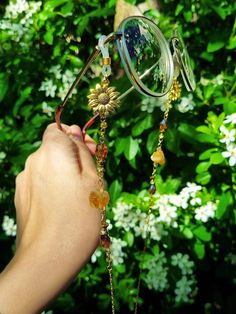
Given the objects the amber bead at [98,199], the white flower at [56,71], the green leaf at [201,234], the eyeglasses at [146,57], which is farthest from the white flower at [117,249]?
the amber bead at [98,199]

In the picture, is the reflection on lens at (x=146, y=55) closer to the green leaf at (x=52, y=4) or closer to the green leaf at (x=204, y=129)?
the green leaf at (x=204, y=129)

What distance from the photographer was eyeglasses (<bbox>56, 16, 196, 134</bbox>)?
0.87m

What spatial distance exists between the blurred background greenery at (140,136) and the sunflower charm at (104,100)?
2.88 feet

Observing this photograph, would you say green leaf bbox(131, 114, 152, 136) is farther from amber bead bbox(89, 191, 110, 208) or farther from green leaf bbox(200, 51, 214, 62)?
amber bead bbox(89, 191, 110, 208)

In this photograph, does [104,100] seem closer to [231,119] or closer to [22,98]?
[231,119]

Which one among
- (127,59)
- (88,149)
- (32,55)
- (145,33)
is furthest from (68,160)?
(32,55)

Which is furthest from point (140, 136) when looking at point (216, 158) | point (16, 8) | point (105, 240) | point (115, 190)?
point (105, 240)

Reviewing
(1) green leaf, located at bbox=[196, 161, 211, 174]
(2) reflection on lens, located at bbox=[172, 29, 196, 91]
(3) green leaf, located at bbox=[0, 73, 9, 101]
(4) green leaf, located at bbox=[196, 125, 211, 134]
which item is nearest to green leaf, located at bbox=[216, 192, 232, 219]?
(1) green leaf, located at bbox=[196, 161, 211, 174]

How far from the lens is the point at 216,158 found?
1.67m

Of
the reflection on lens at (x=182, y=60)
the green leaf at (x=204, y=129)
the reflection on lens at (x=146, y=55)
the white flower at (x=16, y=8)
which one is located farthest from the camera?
the white flower at (x=16, y=8)

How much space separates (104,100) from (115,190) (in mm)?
1060

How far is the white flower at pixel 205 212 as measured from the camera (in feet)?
5.71

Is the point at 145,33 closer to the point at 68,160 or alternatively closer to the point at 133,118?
the point at 68,160

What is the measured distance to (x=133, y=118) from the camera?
184 cm
